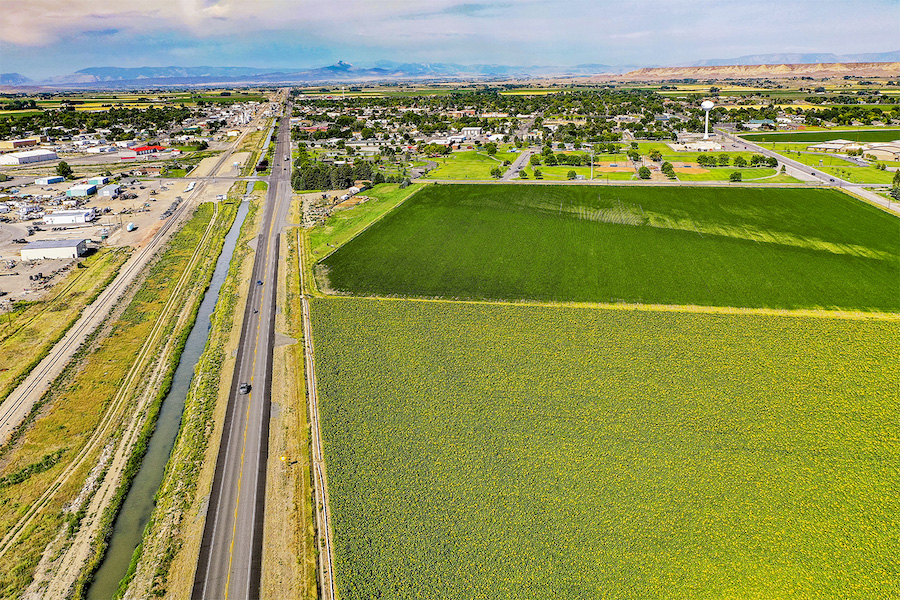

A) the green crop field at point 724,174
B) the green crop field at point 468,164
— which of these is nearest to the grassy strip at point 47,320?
the green crop field at point 468,164

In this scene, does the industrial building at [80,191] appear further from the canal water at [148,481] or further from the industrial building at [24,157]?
the canal water at [148,481]

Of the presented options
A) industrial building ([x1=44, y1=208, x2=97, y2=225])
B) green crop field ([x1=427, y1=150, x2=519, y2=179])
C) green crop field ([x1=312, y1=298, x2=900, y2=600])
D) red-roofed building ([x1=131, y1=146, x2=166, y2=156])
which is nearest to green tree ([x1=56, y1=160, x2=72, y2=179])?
red-roofed building ([x1=131, y1=146, x2=166, y2=156])

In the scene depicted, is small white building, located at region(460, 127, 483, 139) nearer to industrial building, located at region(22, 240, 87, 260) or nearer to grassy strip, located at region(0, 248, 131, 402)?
grassy strip, located at region(0, 248, 131, 402)

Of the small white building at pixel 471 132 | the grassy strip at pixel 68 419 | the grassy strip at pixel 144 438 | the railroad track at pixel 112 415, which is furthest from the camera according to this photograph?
the small white building at pixel 471 132

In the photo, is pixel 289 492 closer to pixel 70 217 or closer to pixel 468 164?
pixel 70 217

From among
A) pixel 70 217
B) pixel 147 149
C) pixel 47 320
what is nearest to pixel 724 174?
pixel 47 320

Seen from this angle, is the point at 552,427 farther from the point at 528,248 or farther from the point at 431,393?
the point at 528,248
